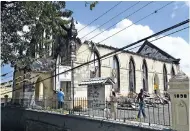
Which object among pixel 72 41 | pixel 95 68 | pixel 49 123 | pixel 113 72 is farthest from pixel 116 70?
pixel 49 123

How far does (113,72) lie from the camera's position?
25.4 meters

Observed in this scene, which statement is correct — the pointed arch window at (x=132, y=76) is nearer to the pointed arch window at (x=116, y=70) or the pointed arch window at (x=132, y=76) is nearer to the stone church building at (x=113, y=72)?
the stone church building at (x=113, y=72)

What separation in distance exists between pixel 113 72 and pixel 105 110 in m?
13.3

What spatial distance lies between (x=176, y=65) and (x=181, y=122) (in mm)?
29816

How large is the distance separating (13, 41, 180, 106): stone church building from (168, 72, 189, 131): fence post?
8.94 meters

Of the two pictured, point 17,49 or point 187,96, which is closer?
point 187,96

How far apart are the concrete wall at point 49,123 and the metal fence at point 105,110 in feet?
1.56

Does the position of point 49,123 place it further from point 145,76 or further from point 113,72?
point 145,76

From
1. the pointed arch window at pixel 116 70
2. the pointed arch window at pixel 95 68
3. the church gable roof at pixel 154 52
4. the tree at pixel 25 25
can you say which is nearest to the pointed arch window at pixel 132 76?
the pointed arch window at pixel 116 70

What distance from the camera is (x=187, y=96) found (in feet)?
25.1

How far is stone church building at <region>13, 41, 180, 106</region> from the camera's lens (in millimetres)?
20641

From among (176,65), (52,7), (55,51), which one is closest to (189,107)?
(52,7)

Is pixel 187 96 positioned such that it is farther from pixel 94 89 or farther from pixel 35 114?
pixel 35 114

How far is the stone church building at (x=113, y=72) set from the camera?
20641 mm
